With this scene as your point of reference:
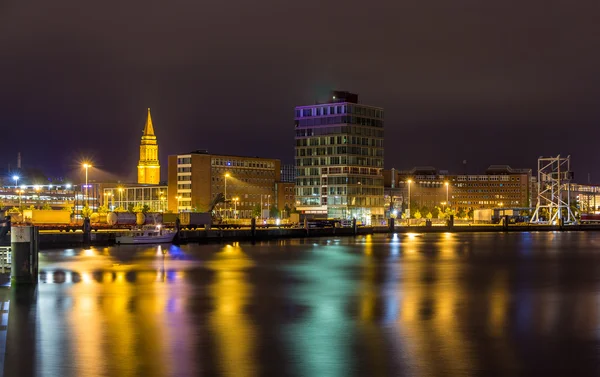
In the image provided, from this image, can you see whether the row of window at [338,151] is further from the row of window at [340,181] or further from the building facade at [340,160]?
the row of window at [340,181]

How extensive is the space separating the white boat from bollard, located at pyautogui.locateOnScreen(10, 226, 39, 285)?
4612 cm

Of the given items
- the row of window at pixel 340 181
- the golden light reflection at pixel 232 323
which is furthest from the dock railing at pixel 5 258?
the row of window at pixel 340 181

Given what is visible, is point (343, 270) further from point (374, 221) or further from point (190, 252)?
point (374, 221)

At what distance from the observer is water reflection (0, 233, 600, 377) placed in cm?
1925

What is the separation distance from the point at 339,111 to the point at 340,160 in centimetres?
1126

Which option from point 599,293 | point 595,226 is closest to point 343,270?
point 599,293

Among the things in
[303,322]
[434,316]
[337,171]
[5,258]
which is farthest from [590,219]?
[303,322]

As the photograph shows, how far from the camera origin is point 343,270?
49094 mm

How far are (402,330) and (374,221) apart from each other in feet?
509

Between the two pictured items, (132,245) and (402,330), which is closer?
(402,330)

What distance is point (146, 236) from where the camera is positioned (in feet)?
278

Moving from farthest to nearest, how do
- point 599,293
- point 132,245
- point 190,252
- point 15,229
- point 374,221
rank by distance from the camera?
point 374,221 < point 132,245 < point 190,252 < point 599,293 < point 15,229

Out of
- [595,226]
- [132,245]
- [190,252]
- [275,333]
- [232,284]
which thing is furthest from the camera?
[595,226]

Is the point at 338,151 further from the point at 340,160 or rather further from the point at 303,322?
the point at 303,322
